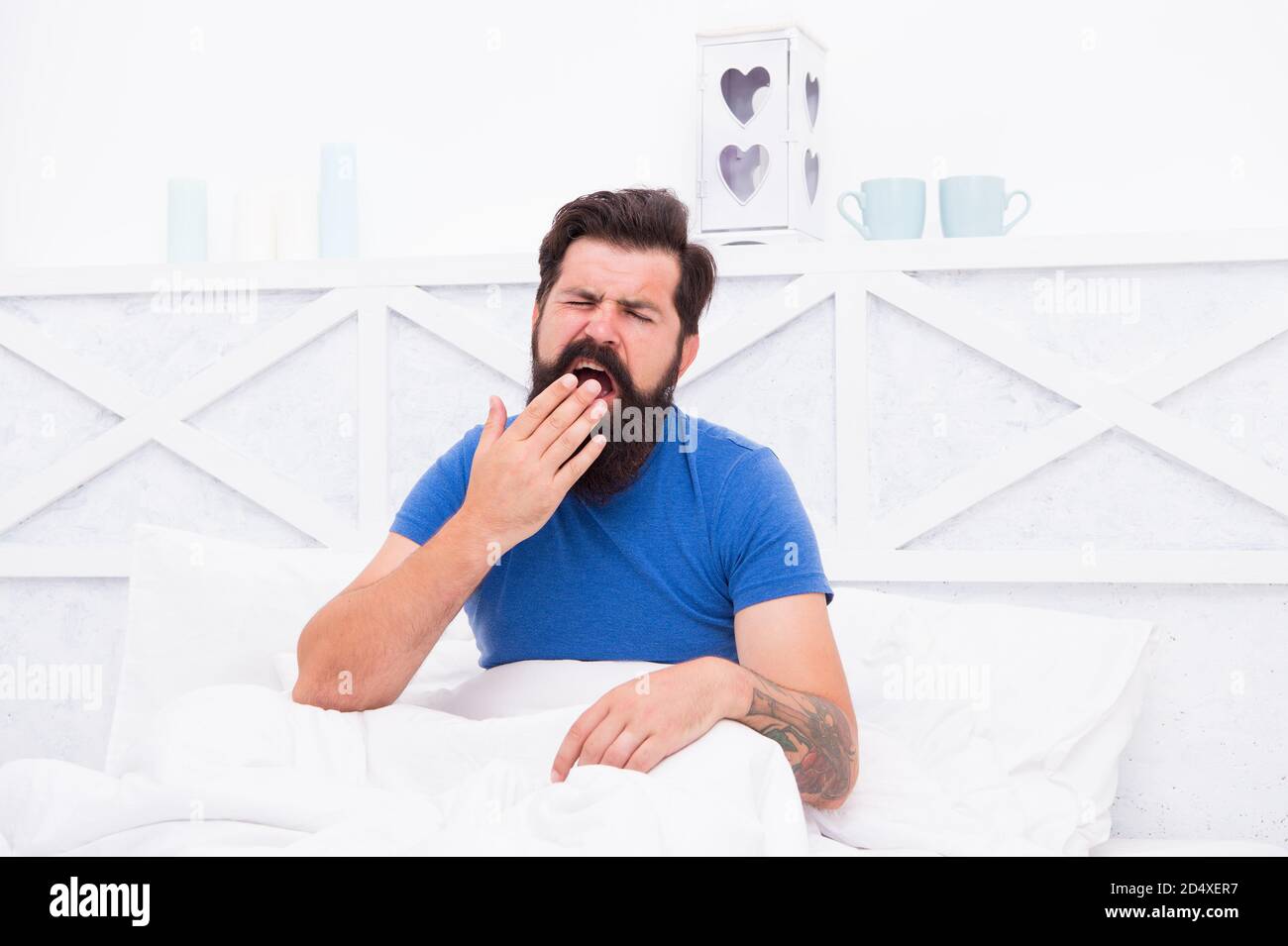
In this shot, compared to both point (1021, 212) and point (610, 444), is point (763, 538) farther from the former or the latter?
point (1021, 212)

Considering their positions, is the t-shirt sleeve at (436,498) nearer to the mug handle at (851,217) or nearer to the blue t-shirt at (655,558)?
the blue t-shirt at (655,558)

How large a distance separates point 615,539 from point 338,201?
1.01 meters

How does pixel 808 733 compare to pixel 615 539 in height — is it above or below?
below

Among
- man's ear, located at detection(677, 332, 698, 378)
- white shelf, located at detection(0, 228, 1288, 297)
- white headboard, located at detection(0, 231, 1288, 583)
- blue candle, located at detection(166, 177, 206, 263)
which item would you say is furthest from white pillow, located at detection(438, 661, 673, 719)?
blue candle, located at detection(166, 177, 206, 263)

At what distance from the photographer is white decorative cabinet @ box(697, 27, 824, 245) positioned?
196 cm

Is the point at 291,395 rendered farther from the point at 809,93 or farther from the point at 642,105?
the point at 809,93

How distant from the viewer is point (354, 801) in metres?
1.05

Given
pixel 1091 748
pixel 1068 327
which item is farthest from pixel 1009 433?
pixel 1091 748

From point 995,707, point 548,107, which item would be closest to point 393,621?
point 995,707

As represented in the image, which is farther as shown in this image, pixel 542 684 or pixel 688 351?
pixel 688 351

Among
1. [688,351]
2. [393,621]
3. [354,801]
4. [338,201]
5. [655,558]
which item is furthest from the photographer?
[338,201]

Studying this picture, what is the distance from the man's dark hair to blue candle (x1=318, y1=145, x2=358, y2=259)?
0.70 meters

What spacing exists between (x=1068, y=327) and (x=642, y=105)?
805 mm

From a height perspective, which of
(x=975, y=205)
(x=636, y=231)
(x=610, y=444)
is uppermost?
(x=975, y=205)
